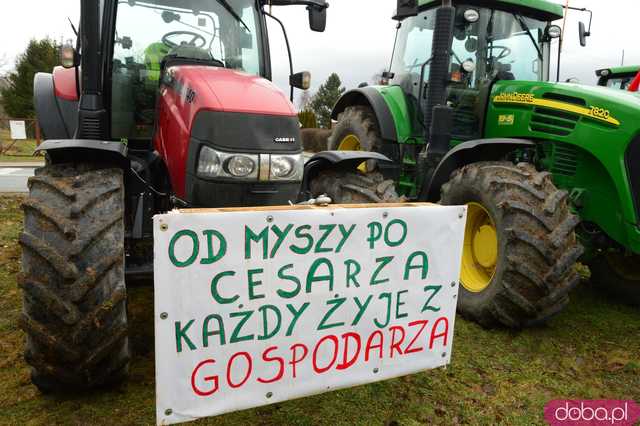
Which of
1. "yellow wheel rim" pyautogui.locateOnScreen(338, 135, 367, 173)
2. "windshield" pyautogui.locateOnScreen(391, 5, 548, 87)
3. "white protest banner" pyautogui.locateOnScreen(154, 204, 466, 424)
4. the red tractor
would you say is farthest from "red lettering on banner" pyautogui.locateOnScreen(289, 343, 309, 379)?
"yellow wheel rim" pyautogui.locateOnScreen(338, 135, 367, 173)

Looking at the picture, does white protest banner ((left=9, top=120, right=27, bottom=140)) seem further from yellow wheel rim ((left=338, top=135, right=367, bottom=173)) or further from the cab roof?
the cab roof

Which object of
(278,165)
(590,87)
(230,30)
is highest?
(230,30)

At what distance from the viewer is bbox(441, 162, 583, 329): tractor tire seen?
2939 mm

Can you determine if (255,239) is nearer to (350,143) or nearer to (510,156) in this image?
(510,156)

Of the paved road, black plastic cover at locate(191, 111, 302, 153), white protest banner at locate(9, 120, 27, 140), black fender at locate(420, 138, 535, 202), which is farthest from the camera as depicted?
white protest banner at locate(9, 120, 27, 140)

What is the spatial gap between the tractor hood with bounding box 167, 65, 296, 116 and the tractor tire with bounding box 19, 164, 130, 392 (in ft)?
2.11

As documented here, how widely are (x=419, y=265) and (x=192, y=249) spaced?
0.94 meters

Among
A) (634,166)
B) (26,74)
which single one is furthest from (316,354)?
(26,74)

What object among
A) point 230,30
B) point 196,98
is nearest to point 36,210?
point 196,98

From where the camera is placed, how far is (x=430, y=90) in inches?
160

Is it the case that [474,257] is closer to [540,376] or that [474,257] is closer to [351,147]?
[540,376]

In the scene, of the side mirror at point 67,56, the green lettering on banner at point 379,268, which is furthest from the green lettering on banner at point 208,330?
the side mirror at point 67,56

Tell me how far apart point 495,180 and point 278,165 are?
5.16 feet

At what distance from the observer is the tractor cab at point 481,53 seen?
4355 millimetres
